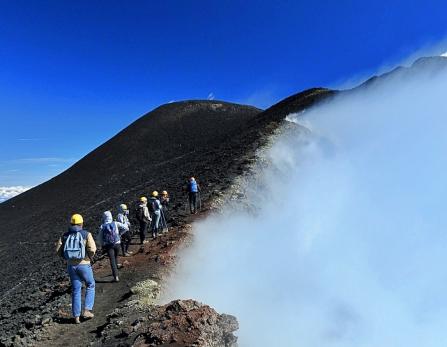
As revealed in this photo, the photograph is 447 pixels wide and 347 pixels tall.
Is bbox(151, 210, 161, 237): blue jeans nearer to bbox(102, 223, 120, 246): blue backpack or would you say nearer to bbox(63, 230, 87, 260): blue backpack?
bbox(102, 223, 120, 246): blue backpack

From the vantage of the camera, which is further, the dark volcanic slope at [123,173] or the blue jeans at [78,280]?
the dark volcanic slope at [123,173]

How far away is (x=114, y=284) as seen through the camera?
1332 cm

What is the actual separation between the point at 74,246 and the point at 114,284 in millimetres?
4017

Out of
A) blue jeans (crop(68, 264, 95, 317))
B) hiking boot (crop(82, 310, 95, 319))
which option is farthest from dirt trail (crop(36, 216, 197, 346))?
blue jeans (crop(68, 264, 95, 317))

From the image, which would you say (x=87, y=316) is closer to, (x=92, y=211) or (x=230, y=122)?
(x=92, y=211)

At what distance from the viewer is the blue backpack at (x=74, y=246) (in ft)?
31.7

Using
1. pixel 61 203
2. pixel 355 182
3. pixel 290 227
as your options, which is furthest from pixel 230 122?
pixel 290 227

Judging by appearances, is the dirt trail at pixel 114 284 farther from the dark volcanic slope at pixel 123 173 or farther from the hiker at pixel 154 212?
the dark volcanic slope at pixel 123 173

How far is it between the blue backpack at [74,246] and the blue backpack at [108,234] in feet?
10.5

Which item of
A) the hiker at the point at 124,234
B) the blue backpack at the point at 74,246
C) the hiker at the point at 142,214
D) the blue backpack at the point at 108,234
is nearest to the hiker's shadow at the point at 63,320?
the blue backpack at the point at 74,246

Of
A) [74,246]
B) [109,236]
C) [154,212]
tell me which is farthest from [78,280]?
[154,212]

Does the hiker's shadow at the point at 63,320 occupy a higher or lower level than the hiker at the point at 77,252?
lower

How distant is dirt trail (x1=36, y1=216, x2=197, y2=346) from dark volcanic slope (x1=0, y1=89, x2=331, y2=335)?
1958mm

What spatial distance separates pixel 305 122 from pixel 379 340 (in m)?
35.1
